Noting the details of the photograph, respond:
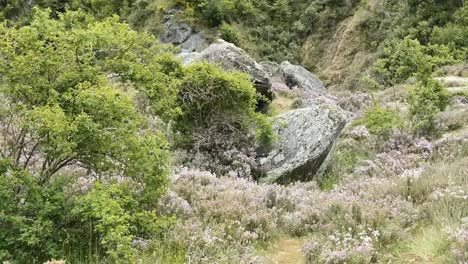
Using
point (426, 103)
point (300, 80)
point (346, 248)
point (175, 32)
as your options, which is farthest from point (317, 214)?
point (175, 32)

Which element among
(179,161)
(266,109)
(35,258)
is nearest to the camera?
(35,258)

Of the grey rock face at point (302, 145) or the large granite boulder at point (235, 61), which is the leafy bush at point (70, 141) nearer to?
the grey rock face at point (302, 145)

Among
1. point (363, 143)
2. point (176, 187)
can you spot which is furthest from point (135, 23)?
point (176, 187)

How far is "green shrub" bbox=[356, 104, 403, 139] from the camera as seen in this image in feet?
37.8

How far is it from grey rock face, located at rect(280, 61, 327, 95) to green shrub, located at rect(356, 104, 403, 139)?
1020 centimetres

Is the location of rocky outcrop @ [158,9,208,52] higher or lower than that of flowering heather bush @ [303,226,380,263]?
lower

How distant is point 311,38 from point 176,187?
33.3m

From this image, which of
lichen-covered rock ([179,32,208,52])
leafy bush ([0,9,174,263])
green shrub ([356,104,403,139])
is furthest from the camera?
lichen-covered rock ([179,32,208,52])

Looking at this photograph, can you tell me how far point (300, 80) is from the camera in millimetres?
23484

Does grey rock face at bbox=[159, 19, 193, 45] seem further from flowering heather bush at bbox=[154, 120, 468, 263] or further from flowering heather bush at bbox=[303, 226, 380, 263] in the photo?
flowering heather bush at bbox=[303, 226, 380, 263]

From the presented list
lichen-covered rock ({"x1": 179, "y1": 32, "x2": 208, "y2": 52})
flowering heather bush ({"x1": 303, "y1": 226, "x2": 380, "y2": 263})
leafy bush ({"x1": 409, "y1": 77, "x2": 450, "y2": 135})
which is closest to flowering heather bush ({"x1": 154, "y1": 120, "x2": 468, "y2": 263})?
flowering heather bush ({"x1": 303, "y1": 226, "x2": 380, "y2": 263})

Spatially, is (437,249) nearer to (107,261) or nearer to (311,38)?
(107,261)

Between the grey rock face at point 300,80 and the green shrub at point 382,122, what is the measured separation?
10.2 meters

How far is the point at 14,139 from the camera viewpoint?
515 centimetres
